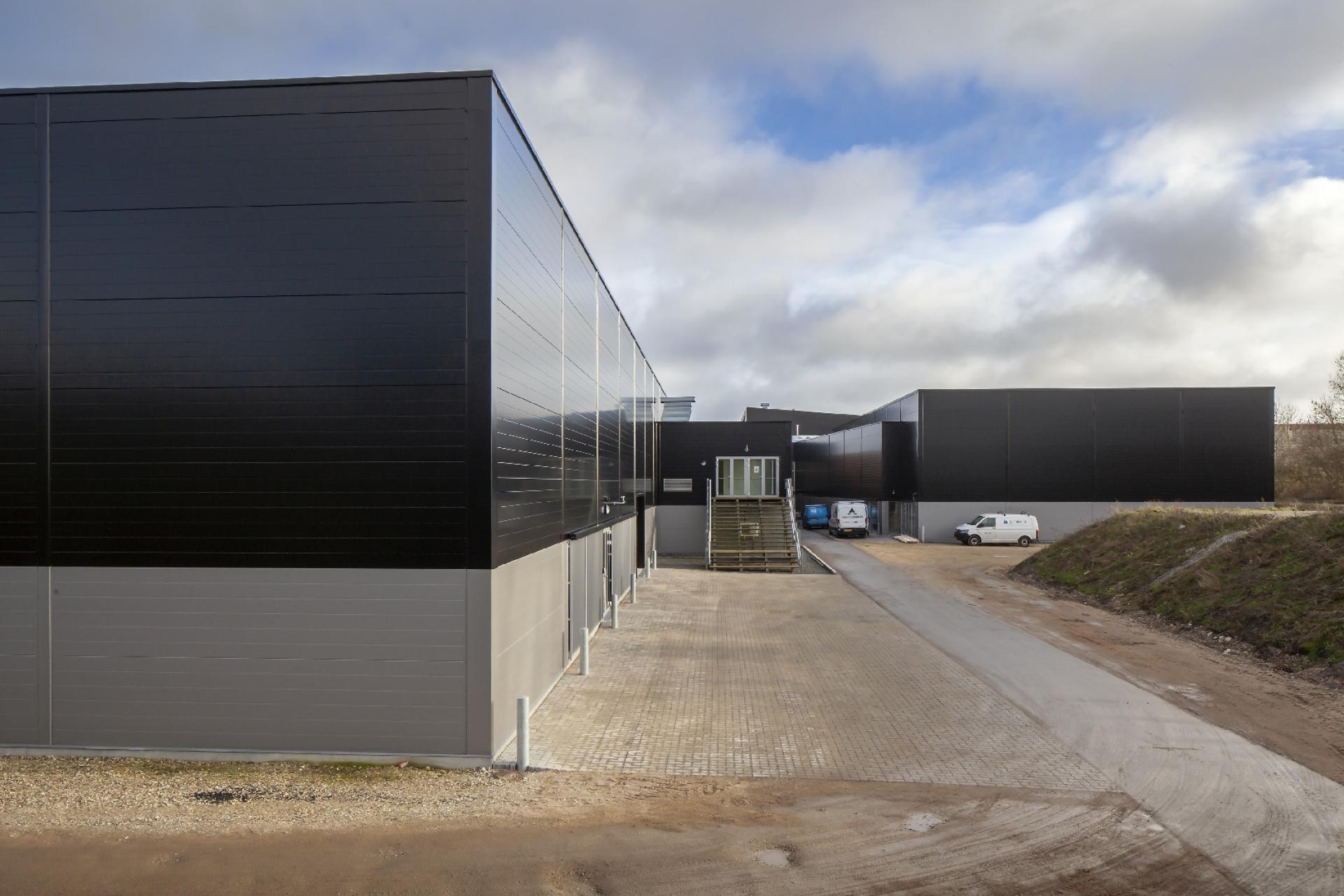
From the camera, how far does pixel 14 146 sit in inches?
356

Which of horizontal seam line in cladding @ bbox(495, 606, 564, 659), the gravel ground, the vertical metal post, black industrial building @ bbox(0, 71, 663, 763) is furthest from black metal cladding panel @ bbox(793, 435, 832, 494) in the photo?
the gravel ground

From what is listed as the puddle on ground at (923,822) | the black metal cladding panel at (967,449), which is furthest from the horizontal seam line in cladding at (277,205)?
the black metal cladding panel at (967,449)

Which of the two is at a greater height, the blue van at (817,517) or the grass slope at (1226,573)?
the grass slope at (1226,573)

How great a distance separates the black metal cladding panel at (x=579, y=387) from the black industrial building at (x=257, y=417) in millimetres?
4099

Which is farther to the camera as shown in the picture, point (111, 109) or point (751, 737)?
point (751, 737)

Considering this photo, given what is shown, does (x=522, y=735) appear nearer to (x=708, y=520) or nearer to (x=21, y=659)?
(x=21, y=659)

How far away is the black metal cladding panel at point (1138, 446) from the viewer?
130 feet

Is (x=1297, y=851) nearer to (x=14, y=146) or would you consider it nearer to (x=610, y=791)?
(x=610, y=791)

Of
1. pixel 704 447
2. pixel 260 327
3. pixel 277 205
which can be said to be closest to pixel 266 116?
pixel 277 205

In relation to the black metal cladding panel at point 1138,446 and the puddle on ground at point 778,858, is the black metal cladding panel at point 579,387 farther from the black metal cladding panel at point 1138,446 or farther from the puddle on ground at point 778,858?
the black metal cladding panel at point 1138,446

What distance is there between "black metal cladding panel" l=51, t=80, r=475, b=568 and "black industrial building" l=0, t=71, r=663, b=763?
1.1 inches

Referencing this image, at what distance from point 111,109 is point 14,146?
1.21 meters

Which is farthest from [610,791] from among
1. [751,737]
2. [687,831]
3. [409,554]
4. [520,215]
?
[520,215]

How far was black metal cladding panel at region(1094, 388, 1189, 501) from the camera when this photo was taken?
3959 centimetres
